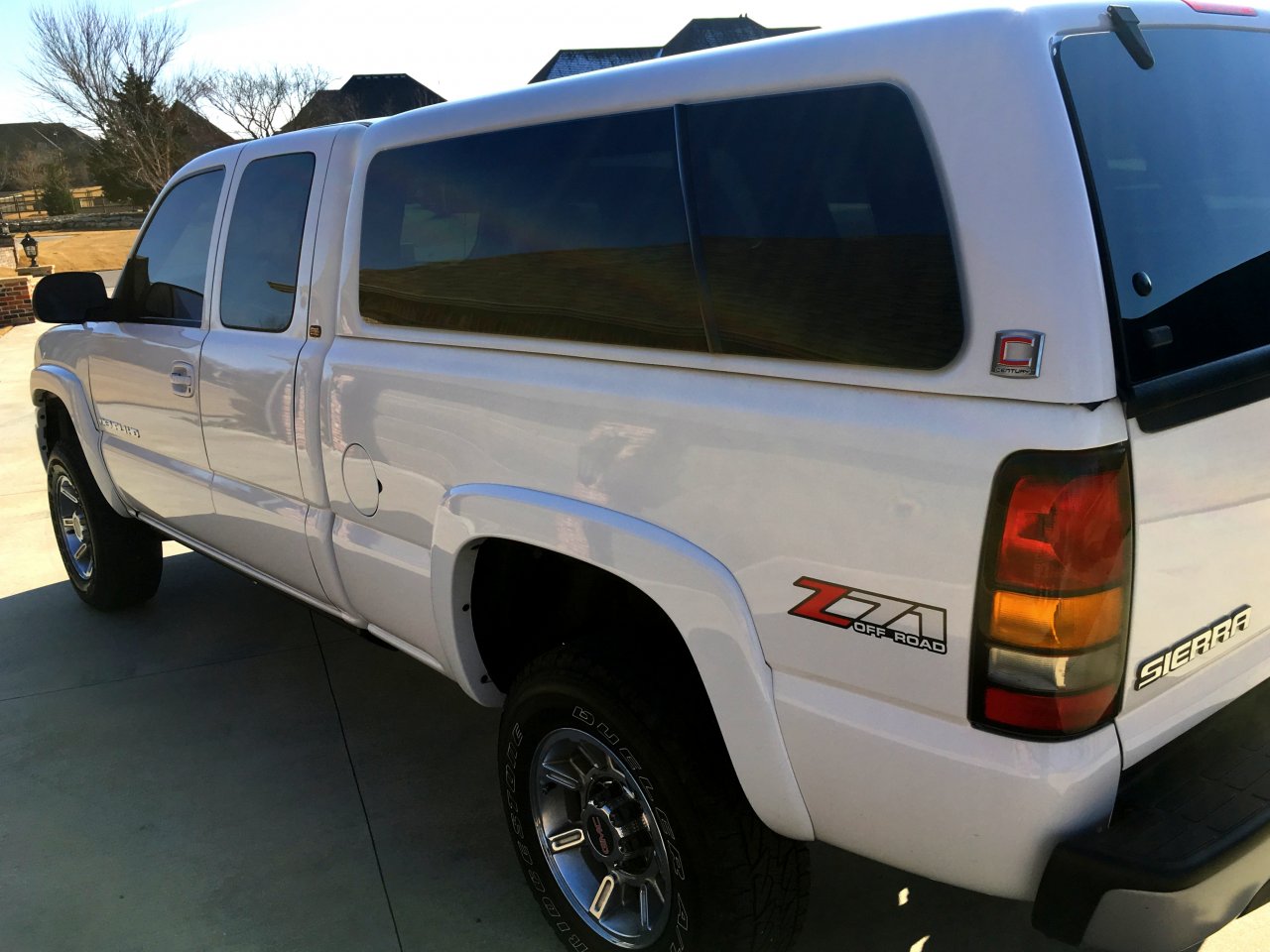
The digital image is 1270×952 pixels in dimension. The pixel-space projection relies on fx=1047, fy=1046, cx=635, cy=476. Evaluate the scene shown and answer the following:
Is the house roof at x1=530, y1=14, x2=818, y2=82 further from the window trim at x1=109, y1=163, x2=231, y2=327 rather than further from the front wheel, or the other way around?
the front wheel

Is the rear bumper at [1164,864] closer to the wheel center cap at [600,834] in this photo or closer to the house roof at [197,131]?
the wheel center cap at [600,834]

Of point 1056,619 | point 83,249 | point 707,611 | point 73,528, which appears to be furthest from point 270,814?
point 83,249

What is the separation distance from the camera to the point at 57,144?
2290 inches

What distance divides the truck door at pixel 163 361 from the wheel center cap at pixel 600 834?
6.54 feet

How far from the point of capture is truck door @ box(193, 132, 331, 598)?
3.07 m

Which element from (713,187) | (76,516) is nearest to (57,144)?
(76,516)

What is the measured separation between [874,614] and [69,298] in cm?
352

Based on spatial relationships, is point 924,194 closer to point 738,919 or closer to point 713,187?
point 713,187

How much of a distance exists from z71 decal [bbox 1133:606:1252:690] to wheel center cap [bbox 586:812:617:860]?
3.82ft

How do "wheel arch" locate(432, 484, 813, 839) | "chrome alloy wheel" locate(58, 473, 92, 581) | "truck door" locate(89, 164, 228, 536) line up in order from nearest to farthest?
"wheel arch" locate(432, 484, 813, 839) < "truck door" locate(89, 164, 228, 536) < "chrome alloy wheel" locate(58, 473, 92, 581)

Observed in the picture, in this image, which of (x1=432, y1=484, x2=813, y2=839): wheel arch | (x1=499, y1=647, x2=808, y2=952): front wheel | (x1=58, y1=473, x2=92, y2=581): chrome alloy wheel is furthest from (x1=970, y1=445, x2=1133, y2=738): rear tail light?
(x1=58, y1=473, x2=92, y2=581): chrome alloy wheel

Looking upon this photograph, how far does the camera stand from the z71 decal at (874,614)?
1642 mm

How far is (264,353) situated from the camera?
124 inches

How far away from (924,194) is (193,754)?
10.2 ft
